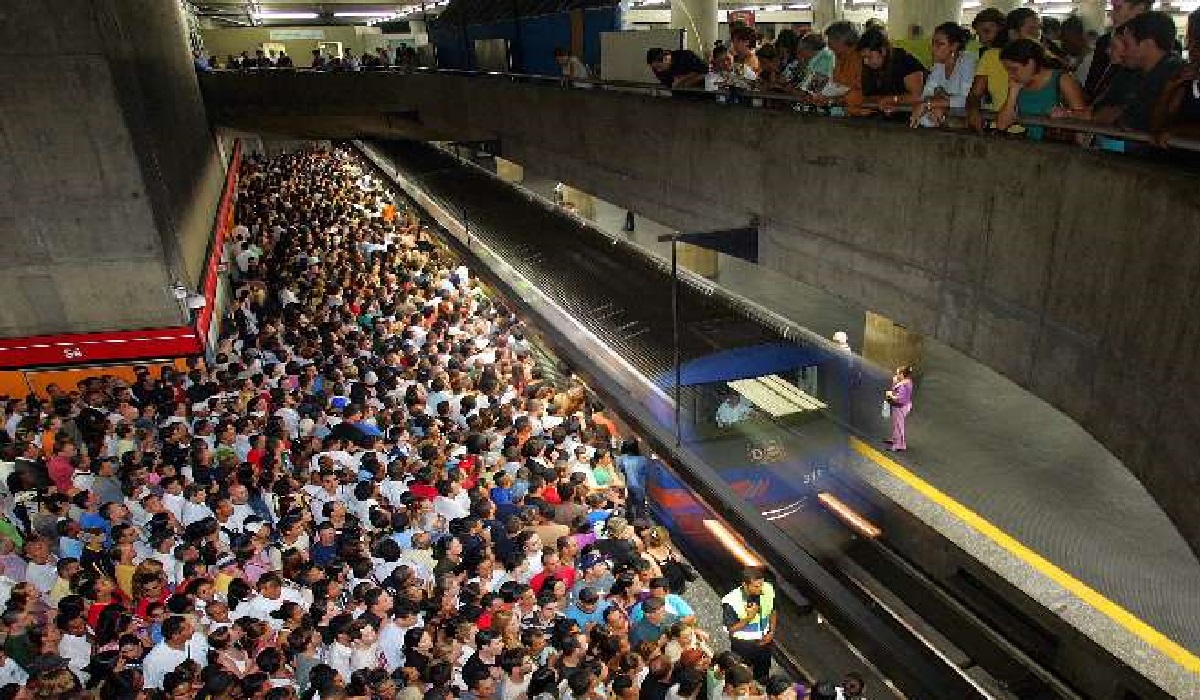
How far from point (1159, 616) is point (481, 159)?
21947mm

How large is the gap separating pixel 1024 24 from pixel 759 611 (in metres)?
4.04

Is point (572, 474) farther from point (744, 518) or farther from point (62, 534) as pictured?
point (62, 534)

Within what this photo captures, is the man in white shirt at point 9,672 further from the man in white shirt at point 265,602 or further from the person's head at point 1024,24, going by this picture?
the person's head at point 1024,24

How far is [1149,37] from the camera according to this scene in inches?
129

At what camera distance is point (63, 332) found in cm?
979

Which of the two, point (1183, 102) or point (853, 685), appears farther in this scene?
point (853, 685)

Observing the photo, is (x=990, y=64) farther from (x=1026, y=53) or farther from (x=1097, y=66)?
(x=1026, y=53)

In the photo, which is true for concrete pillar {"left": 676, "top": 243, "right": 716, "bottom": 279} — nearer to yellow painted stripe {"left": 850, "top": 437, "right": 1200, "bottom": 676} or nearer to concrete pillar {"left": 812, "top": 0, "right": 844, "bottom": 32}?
yellow painted stripe {"left": 850, "top": 437, "right": 1200, "bottom": 676}

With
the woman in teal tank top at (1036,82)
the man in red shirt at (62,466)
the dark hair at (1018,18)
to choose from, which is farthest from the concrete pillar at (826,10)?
the man in red shirt at (62,466)

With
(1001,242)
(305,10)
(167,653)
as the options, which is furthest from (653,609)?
(305,10)

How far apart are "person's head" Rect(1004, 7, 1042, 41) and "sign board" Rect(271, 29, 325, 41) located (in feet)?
129

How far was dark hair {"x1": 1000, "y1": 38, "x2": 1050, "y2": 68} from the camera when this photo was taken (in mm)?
3830

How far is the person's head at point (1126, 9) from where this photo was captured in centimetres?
355

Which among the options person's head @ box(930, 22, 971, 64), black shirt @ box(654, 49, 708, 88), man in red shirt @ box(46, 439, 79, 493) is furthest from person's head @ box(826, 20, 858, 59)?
man in red shirt @ box(46, 439, 79, 493)
